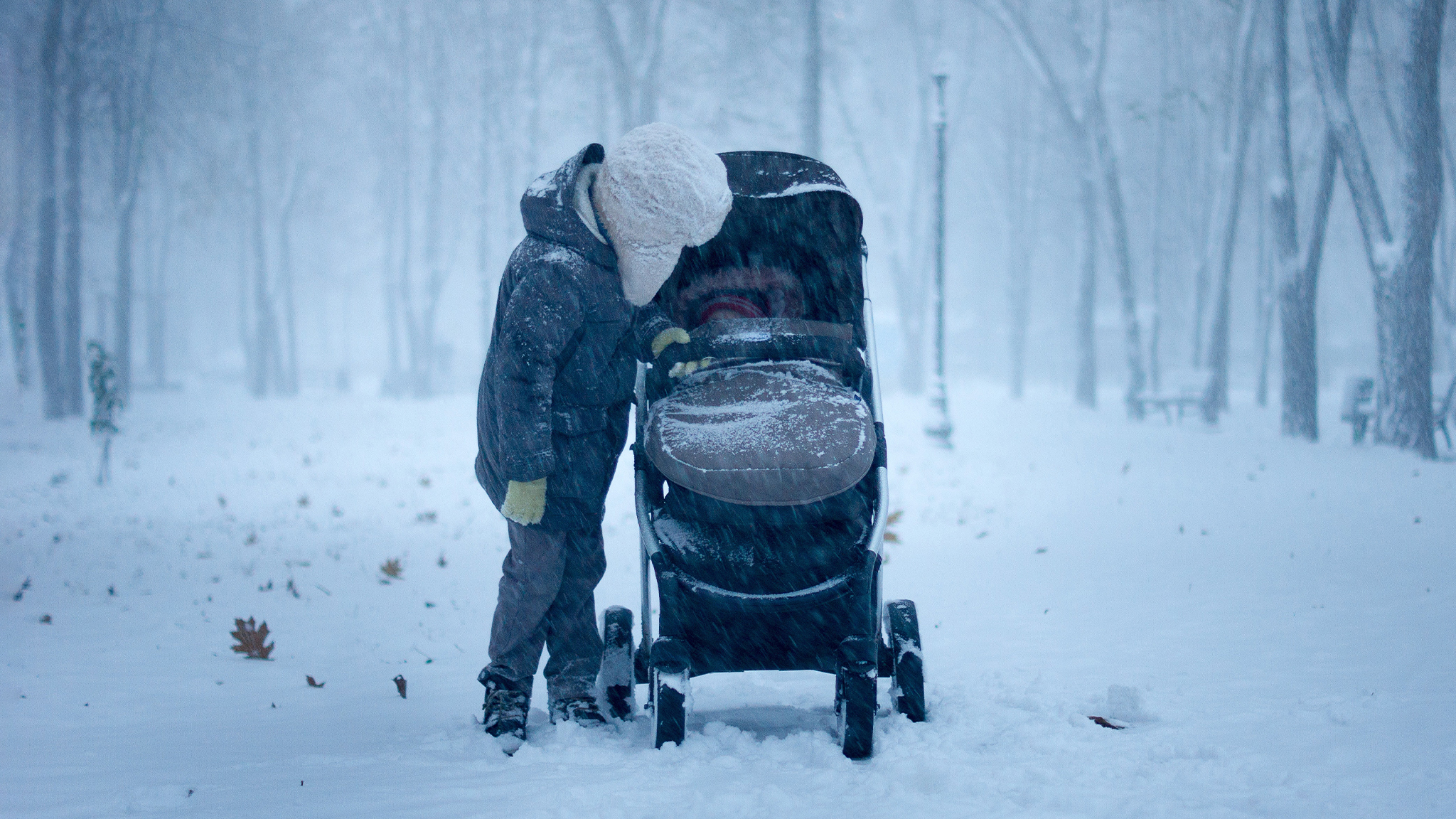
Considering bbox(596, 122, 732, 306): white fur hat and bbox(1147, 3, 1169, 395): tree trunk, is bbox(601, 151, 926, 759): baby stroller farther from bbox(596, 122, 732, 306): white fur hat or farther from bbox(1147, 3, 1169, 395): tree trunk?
bbox(1147, 3, 1169, 395): tree trunk

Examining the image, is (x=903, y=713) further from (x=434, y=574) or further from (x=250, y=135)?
(x=250, y=135)

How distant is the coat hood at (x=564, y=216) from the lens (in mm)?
2936

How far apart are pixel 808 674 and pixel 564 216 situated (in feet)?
7.26

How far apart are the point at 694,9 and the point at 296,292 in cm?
2755

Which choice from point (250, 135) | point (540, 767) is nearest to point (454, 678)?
point (540, 767)

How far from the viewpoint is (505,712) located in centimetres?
305

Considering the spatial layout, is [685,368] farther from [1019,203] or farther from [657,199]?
[1019,203]

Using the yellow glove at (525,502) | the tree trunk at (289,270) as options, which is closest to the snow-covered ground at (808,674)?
the yellow glove at (525,502)

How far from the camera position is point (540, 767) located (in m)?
2.76

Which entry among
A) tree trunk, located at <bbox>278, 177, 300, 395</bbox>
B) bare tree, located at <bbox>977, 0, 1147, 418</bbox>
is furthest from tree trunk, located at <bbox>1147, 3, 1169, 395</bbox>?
tree trunk, located at <bbox>278, 177, 300, 395</bbox>

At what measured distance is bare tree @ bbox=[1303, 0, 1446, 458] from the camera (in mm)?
10367

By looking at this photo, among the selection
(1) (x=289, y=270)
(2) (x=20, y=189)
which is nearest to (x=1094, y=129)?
(1) (x=289, y=270)

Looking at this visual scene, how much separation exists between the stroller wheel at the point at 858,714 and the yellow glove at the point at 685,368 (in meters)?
1.15

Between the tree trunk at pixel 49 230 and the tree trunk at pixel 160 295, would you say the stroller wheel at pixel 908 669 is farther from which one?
the tree trunk at pixel 160 295
